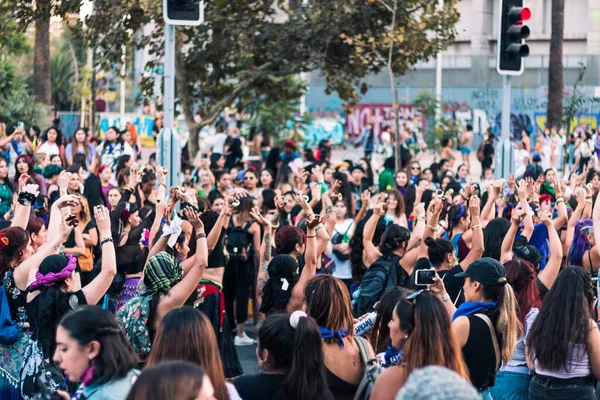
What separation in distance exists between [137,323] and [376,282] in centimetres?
266

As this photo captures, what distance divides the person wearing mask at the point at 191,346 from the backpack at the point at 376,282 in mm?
3466

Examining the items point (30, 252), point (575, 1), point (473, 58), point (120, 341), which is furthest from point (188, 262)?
point (575, 1)

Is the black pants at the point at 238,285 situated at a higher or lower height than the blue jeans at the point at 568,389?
lower

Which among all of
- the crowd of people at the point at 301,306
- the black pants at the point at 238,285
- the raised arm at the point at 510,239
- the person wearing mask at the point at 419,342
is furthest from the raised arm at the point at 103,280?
the black pants at the point at 238,285

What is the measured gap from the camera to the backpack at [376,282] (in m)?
8.03

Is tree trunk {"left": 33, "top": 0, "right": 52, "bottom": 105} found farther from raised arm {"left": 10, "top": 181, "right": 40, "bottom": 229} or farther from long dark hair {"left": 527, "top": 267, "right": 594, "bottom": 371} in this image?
long dark hair {"left": 527, "top": 267, "right": 594, "bottom": 371}

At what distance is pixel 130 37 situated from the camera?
18.0 meters

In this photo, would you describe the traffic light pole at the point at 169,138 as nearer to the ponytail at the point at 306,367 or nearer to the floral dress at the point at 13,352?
the floral dress at the point at 13,352

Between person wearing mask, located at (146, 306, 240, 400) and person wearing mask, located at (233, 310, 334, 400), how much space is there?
0.22 m

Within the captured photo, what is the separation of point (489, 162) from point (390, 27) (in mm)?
8247

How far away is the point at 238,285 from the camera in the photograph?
11.5 m

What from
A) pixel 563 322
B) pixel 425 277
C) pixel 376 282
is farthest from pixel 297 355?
pixel 376 282

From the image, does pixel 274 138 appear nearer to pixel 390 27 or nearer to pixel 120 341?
pixel 390 27

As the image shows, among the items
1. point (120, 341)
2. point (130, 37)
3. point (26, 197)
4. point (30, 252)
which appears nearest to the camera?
point (120, 341)
